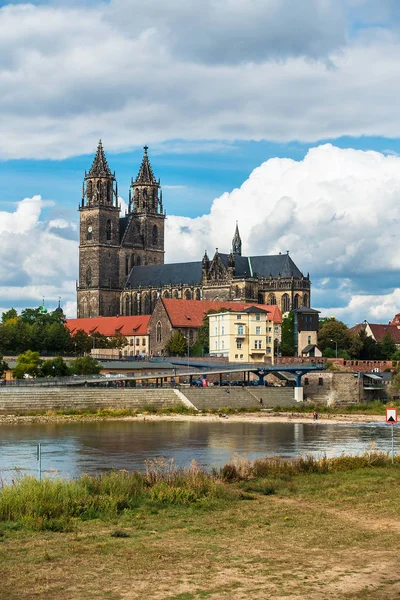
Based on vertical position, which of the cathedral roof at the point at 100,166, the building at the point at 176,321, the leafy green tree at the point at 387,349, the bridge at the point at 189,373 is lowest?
the bridge at the point at 189,373

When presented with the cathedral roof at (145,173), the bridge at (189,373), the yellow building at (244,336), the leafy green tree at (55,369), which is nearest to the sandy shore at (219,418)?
the bridge at (189,373)

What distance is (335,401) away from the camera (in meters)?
110

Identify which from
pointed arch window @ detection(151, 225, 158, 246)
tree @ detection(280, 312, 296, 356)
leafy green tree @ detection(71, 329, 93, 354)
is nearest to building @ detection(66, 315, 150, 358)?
leafy green tree @ detection(71, 329, 93, 354)

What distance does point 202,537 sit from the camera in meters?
22.7

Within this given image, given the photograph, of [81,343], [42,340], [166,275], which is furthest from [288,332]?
[166,275]

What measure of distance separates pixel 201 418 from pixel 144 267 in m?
105

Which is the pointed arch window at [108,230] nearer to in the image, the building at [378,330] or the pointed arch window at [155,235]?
the pointed arch window at [155,235]

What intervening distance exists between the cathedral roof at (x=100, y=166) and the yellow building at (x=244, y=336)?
69.6 metres

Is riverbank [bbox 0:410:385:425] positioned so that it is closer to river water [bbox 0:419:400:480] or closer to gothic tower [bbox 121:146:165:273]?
river water [bbox 0:419:400:480]

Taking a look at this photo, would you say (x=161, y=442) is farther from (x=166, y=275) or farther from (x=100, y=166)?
(x=100, y=166)

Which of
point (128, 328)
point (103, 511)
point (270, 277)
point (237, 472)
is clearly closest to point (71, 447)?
point (237, 472)

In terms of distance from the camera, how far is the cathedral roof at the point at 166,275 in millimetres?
177125

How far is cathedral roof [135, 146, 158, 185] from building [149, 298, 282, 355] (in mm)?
53674

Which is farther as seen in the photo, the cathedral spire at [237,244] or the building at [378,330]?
the cathedral spire at [237,244]
